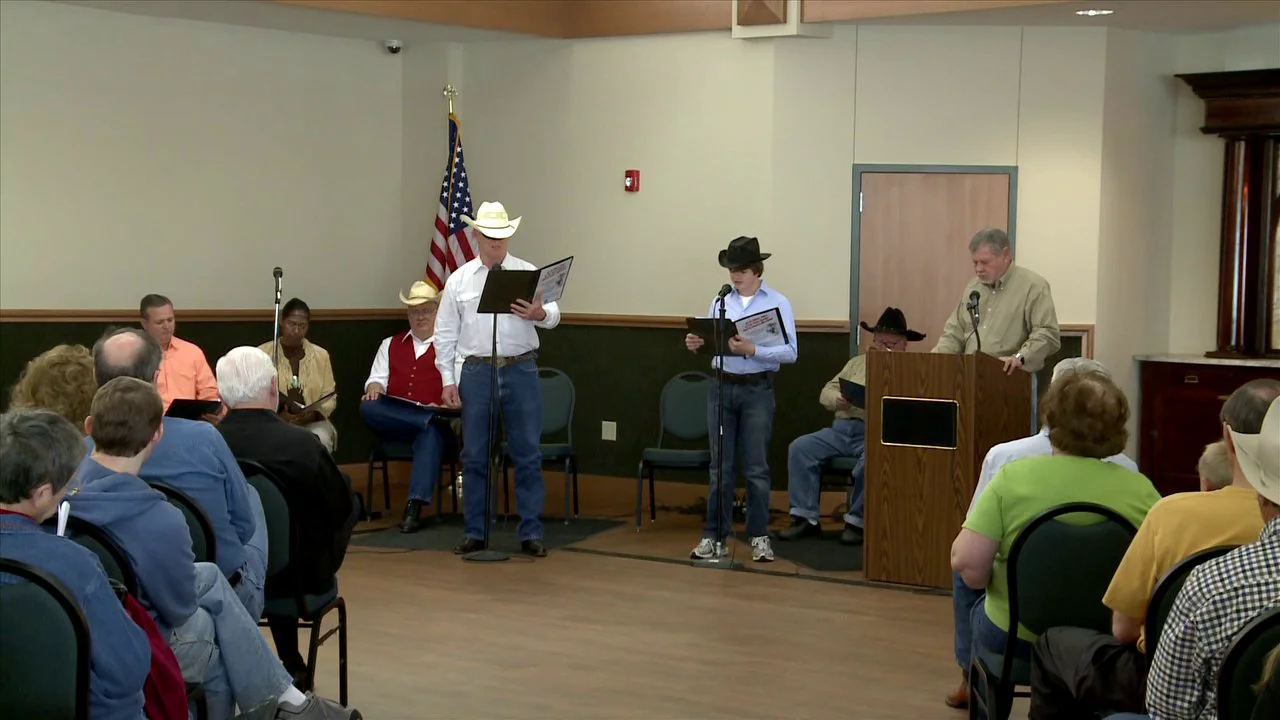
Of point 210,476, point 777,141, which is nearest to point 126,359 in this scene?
point 210,476

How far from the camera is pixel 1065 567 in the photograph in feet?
11.6

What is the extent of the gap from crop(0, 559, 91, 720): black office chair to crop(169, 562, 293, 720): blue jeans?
0.78 meters

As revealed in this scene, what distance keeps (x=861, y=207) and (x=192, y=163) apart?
4.05 metres

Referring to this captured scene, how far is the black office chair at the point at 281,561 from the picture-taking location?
4.27m

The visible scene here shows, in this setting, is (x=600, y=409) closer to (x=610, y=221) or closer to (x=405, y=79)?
(x=610, y=221)

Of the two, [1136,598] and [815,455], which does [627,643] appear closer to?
[815,455]

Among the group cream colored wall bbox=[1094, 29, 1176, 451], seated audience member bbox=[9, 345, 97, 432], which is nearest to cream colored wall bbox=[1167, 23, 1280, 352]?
cream colored wall bbox=[1094, 29, 1176, 451]

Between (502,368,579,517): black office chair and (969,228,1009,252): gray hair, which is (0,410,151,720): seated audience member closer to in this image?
(969,228,1009,252): gray hair

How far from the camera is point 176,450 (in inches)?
151

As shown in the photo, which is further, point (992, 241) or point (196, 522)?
point (992, 241)

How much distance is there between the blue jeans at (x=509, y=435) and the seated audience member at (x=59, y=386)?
3440 mm

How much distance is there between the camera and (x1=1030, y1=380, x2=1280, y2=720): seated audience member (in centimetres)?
304

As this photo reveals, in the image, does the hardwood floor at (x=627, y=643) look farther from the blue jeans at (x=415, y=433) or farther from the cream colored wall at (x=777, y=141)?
the cream colored wall at (x=777, y=141)

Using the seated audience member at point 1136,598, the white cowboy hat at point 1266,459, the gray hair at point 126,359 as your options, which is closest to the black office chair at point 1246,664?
the white cowboy hat at point 1266,459
